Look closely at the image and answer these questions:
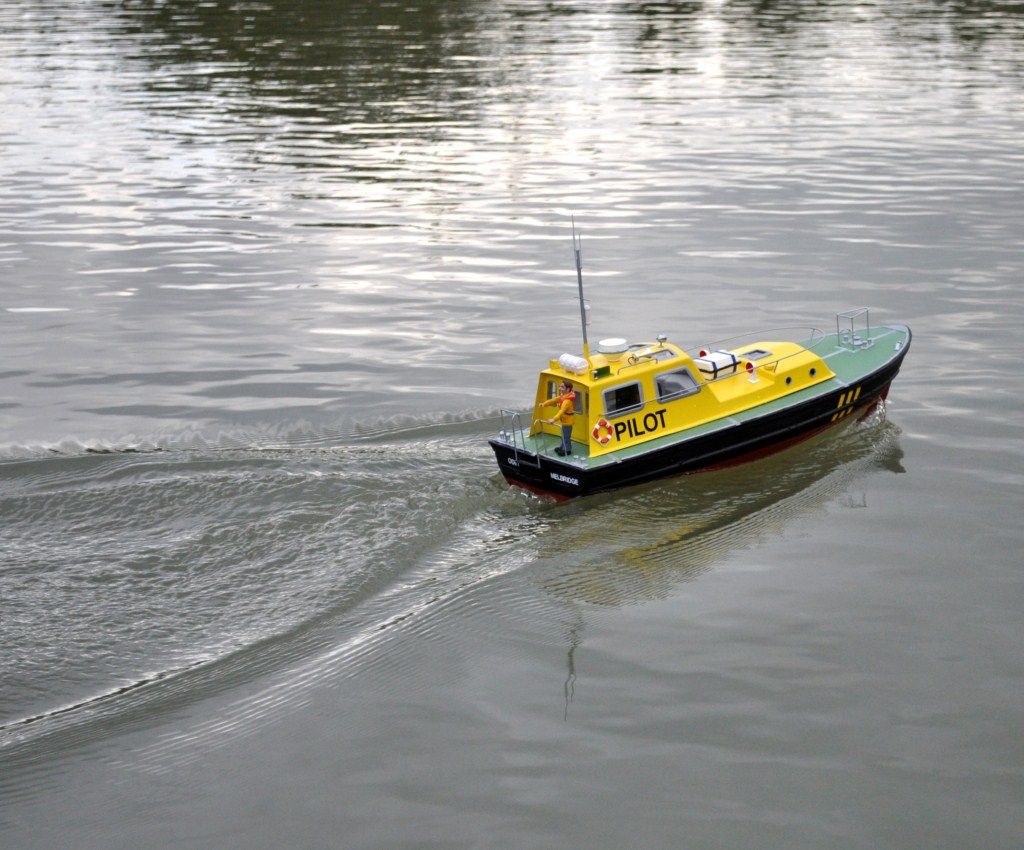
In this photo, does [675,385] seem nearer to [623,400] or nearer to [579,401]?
[623,400]

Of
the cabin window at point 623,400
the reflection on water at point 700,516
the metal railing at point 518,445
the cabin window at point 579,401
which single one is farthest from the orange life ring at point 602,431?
the metal railing at point 518,445

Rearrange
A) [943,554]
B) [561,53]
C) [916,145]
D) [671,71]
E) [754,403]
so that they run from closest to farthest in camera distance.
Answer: [943,554] < [754,403] < [916,145] < [671,71] < [561,53]

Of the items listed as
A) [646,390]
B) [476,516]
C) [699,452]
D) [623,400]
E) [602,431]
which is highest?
[646,390]

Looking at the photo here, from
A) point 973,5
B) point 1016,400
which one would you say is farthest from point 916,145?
point 973,5

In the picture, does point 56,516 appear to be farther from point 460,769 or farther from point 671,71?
point 671,71

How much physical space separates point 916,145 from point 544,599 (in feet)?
102

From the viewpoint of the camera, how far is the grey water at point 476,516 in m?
12.7

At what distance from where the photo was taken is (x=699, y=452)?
64.0 feet

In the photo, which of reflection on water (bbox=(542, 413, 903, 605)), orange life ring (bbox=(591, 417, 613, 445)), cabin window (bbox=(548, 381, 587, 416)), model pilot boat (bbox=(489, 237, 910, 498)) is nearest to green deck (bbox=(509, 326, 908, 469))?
model pilot boat (bbox=(489, 237, 910, 498))

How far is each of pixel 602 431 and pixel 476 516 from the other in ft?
7.63

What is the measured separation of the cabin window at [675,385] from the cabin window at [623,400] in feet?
1.24

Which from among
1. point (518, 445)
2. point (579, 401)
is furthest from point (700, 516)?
point (518, 445)

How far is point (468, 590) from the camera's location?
16.3 m

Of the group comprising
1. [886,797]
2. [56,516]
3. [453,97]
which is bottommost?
[886,797]
